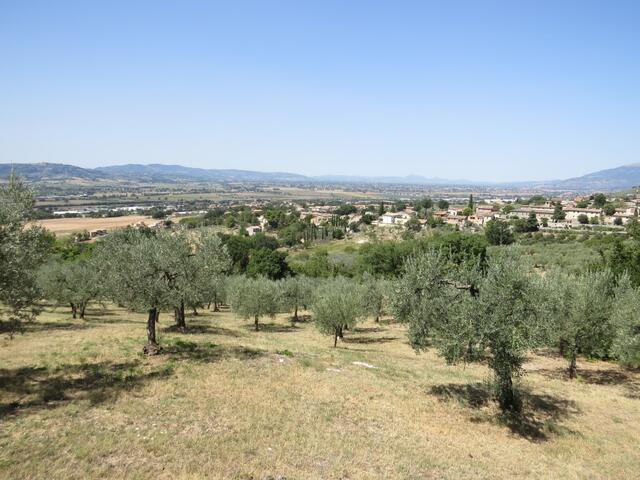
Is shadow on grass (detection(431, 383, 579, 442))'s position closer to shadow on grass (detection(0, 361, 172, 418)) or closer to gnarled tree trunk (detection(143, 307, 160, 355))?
shadow on grass (detection(0, 361, 172, 418))

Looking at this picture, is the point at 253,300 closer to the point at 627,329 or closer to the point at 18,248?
the point at 18,248

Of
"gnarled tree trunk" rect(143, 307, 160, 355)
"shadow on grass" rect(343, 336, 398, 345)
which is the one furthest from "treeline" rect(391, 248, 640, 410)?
"shadow on grass" rect(343, 336, 398, 345)

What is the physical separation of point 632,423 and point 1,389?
108ft

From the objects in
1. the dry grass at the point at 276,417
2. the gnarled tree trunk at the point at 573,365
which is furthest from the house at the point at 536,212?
the dry grass at the point at 276,417

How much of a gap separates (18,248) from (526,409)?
27669mm

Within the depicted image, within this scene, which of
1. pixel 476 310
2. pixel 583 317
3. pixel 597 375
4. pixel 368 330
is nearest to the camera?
pixel 476 310

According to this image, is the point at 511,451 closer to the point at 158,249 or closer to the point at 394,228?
the point at 158,249

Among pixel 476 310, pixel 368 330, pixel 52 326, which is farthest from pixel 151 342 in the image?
pixel 368 330

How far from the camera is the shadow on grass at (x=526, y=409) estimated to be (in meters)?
21.1

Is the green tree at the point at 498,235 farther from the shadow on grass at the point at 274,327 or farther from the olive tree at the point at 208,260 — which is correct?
the olive tree at the point at 208,260

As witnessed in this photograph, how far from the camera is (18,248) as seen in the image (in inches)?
718

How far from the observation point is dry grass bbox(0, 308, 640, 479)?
14672 millimetres

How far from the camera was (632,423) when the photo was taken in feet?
74.9

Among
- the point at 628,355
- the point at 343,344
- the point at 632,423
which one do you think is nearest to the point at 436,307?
the point at 632,423
